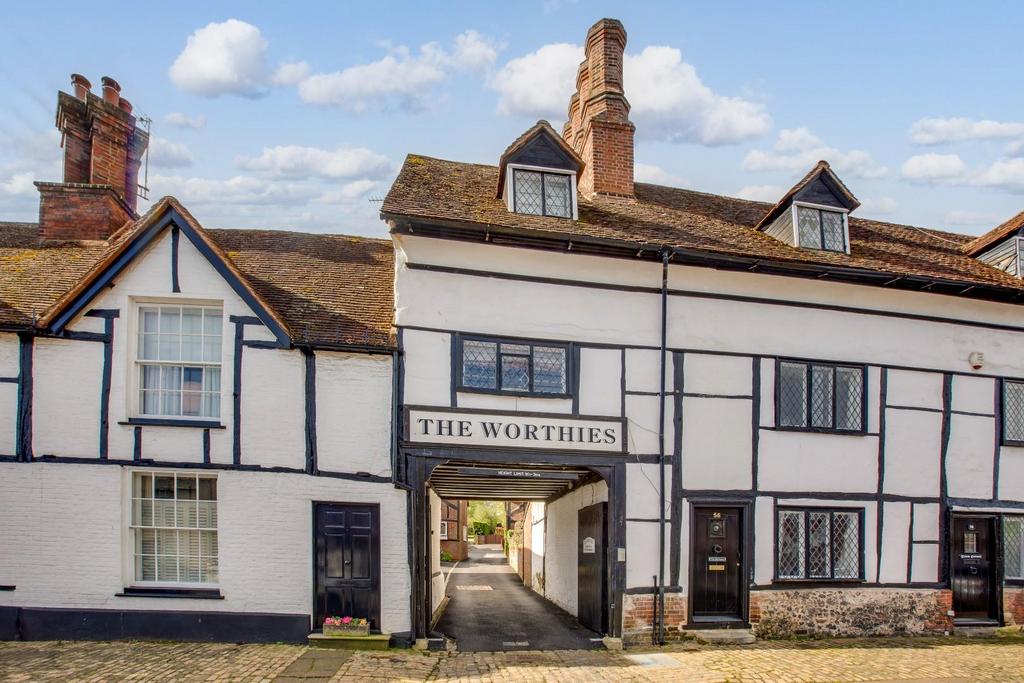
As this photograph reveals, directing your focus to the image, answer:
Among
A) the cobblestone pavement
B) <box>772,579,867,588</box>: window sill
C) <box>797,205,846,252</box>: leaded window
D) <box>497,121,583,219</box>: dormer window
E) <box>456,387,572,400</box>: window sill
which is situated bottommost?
the cobblestone pavement

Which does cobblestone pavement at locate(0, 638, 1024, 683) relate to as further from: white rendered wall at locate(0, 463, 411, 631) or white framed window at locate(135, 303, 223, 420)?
white framed window at locate(135, 303, 223, 420)

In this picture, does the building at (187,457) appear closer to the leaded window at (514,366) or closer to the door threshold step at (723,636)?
the leaded window at (514,366)

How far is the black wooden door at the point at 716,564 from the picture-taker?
41.4ft

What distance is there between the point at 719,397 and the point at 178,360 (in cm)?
883

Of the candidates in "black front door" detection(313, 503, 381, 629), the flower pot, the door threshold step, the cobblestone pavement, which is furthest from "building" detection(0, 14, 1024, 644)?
the cobblestone pavement

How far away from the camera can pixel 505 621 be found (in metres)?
15.2

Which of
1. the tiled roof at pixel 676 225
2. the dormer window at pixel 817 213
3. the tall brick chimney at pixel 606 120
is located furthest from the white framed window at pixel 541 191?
the dormer window at pixel 817 213

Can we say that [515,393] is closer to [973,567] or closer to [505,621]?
[505,621]

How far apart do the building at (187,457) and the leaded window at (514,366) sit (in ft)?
4.17

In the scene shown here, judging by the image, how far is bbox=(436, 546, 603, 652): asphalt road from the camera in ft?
40.5

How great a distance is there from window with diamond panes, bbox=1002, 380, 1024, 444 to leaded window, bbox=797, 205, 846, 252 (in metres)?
4.19

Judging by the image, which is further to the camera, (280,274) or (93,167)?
(93,167)

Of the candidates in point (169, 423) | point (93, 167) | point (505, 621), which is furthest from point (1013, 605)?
point (93, 167)

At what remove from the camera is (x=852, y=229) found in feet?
53.5
